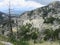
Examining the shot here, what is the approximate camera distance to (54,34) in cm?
6281

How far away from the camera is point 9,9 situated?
63781 millimetres

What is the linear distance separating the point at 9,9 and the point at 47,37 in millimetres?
13798

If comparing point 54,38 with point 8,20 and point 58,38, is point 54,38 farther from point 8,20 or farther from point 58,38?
point 8,20

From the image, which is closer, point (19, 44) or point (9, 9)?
point (19, 44)

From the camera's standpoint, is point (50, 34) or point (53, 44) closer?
point (53, 44)

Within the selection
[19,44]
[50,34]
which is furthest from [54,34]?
[19,44]

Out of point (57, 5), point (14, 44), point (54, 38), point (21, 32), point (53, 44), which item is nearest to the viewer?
point (14, 44)

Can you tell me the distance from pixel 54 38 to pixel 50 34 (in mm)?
3523

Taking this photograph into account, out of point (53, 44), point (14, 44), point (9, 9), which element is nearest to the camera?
point (14, 44)

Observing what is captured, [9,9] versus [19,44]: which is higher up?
[9,9]

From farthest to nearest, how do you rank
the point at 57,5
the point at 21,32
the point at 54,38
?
the point at 57,5 < the point at 21,32 < the point at 54,38

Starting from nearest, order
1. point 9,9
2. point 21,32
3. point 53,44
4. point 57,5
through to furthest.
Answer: point 53,44 → point 9,9 → point 21,32 → point 57,5

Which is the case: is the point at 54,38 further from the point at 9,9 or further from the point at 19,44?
the point at 19,44

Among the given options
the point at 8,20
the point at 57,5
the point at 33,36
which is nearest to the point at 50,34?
the point at 33,36
